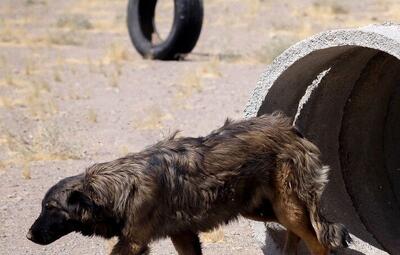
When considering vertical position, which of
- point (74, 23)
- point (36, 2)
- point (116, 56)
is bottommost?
point (36, 2)

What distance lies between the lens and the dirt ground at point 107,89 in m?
10.6

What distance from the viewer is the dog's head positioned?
7.07 metres

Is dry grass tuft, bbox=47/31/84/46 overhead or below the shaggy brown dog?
below

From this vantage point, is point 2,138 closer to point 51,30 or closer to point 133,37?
point 133,37

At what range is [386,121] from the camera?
9.83 metres

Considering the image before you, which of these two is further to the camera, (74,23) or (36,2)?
(36,2)

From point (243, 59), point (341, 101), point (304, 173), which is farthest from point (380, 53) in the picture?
point (243, 59)

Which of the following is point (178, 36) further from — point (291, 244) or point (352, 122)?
point (291, 244)

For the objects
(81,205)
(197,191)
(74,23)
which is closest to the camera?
(81,205)

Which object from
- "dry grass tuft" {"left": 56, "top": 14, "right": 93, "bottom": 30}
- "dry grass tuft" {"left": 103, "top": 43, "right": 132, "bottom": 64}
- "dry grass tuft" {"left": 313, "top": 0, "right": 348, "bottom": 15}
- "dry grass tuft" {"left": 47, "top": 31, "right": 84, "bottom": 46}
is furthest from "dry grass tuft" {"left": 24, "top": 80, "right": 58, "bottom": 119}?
Answer: "dry grass tuft" {"left": 313, "top": 0, "right": 348, "bottom": 15}

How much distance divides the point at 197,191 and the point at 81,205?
33.8 inches

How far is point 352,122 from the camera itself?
31.4ft

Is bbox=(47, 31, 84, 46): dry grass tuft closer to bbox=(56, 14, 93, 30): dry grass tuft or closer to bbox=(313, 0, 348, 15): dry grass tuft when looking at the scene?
bbox=(56, 14, 93, 30): dry grass tuft

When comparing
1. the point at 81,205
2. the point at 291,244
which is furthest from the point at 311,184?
the point at 81,205
